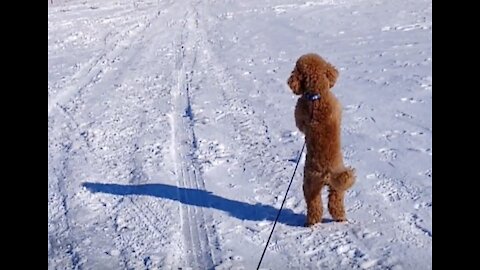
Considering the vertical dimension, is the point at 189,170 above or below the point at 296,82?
below

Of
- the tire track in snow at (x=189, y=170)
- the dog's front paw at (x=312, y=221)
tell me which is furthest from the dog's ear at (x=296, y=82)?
the tire track in snow at (x=189, y=170)

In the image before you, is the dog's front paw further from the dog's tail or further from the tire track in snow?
the tire track in snow

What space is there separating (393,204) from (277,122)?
2756 mm

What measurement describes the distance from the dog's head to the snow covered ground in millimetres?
1142

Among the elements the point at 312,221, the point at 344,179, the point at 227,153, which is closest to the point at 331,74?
the point at 344,179

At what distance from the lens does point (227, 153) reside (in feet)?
20.8

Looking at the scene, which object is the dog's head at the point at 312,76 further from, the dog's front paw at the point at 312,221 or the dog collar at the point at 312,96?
the dog's front paw at the point at 312,221

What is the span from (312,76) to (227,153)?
2472 millimetres

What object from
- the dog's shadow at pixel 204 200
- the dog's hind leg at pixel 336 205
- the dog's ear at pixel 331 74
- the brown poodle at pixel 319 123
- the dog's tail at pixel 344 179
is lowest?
the dog's shadow at pixel 204 200

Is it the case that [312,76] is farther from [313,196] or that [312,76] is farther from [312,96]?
[313,196]

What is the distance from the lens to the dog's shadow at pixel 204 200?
477 centimetres

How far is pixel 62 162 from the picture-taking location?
6.55 meters
